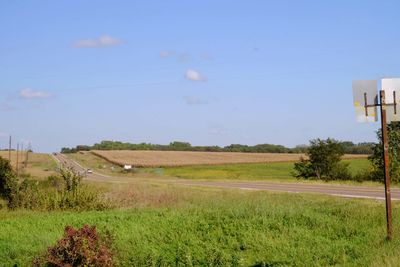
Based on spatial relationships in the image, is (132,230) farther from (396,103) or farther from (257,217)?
(396,103)

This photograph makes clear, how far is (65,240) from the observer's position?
12023 mm

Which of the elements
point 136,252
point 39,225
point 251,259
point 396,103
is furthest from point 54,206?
point 396,103

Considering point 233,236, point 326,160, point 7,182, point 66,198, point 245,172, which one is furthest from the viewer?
point 245,172

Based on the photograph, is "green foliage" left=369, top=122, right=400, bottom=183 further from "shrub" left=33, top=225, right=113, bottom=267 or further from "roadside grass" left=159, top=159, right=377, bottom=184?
"shrub" left=33, top=225, right=113, bottom=267

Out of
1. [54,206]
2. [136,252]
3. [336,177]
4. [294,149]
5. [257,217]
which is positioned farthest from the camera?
[294,149]

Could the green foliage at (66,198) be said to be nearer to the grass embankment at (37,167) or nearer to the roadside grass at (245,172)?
the grass embankment at (37,167)

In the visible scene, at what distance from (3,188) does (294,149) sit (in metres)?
104

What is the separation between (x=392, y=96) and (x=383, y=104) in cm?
27

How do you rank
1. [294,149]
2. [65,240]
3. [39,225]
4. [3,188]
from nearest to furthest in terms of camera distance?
[65,240] < [39,225] < [3,188] < [294,149]

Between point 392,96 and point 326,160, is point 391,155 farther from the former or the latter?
point 392,96

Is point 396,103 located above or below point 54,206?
above

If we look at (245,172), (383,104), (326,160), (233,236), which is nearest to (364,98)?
(383,104)

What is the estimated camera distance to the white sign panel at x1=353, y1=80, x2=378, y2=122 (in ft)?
40.3

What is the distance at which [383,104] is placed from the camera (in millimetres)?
12203
